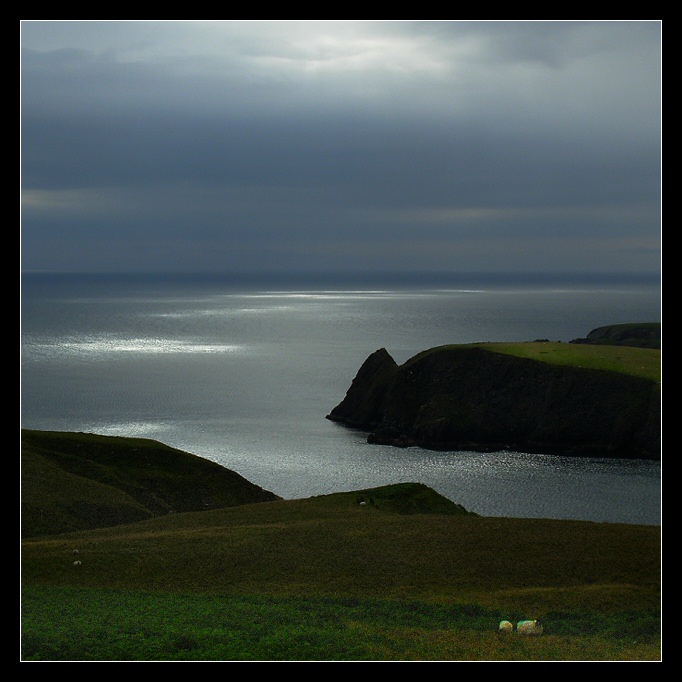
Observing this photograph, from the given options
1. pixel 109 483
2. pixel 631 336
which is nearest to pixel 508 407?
pixel 631 336

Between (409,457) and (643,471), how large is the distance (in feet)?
90.7

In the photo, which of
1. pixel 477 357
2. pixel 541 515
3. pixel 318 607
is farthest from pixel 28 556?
pixel 477 357

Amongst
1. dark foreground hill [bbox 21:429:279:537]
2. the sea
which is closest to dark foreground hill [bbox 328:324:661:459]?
the sea

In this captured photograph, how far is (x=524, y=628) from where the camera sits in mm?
20500

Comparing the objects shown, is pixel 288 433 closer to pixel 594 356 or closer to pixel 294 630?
pixel 594 356

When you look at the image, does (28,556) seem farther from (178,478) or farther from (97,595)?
(178,478)

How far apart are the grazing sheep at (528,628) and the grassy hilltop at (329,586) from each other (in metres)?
0.43

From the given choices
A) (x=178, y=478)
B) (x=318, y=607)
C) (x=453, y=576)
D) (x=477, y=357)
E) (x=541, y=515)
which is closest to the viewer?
(x=318, y=607)

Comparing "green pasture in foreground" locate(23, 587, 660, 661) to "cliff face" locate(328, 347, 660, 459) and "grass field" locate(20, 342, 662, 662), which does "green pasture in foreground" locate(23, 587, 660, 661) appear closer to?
"grass field" locate(20, 342, 662, 662)

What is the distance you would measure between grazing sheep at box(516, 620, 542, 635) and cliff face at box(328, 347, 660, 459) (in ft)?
261

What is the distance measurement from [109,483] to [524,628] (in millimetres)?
36632

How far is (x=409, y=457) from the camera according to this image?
94.5 m

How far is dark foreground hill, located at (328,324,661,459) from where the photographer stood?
96.9 metres
